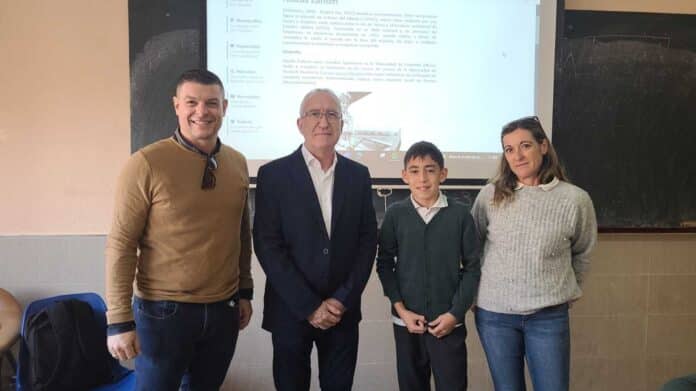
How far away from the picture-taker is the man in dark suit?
1.55 m

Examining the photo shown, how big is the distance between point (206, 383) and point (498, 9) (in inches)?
91.1

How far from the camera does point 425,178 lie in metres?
1.61

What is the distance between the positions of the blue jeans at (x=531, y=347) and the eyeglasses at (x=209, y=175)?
1.08 meters

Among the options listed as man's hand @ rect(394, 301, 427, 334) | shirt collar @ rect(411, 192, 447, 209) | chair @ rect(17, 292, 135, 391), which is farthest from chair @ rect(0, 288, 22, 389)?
shirt collar @ rect(411, 192, 447, 209)

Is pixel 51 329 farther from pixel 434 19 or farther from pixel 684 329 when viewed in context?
pixel 684 329

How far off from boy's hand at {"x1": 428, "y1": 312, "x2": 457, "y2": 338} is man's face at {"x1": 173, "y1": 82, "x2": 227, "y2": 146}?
1014 mm

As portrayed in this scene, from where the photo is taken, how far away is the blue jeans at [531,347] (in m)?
1.53

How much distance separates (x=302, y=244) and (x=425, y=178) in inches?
20.1

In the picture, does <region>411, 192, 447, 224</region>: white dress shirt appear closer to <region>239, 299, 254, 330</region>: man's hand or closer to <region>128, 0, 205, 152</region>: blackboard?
<region>239, 299, 254, 330</region>: man's hand

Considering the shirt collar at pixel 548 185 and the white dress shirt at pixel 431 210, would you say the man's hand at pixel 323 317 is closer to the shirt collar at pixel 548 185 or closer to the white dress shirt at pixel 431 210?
the white dress shirt at pixel 431 210

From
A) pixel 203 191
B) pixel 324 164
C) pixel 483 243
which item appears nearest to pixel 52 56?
pixel 203 191

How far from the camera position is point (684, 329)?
2660mm

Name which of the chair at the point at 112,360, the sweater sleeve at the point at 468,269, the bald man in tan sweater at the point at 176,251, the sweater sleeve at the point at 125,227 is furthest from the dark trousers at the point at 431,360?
the chair at the point at 112,360

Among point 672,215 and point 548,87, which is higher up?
point 548,87
